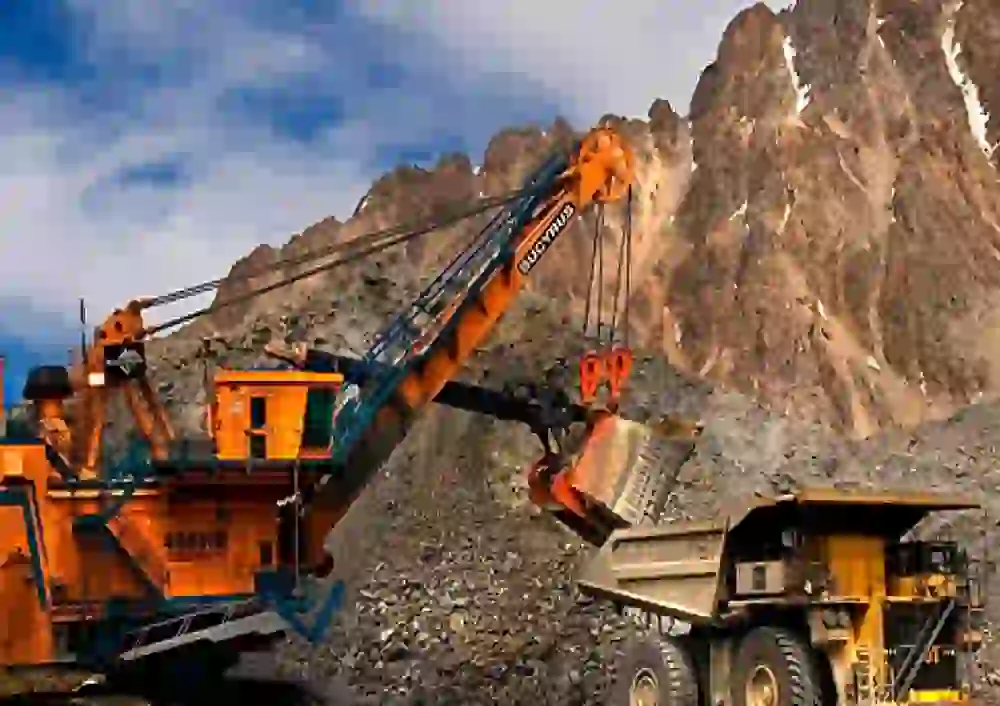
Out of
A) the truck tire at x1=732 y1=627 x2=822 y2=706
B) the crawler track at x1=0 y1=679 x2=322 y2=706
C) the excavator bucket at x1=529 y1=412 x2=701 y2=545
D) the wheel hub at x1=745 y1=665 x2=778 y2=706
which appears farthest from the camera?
the excavator bucket at x1=529 y1=412 x2=701 y2=545

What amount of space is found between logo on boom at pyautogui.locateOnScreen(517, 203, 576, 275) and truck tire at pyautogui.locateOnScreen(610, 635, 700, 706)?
4.83 meters

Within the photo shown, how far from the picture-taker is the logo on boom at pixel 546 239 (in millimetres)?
17359

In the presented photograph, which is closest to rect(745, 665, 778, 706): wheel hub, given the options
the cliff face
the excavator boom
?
the excavator boom

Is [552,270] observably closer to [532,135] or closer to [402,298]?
[532,135]

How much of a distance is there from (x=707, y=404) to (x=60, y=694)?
14.7 m

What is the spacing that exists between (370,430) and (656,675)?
4.60 m

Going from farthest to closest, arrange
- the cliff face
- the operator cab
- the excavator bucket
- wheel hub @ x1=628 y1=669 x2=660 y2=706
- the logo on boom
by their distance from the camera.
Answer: the cliff face < the logo on boom < the excavator bucket < the operator cab < wheel hub @ x1=628 y1=669 x2=660 y2=706

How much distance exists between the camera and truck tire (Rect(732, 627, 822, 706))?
39.8 ft

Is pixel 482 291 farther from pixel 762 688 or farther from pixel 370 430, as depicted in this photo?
pixel 762 688

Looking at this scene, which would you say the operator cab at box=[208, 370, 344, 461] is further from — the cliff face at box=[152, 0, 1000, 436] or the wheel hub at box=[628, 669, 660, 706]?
the cliff face at box=[152, 0, 1000, 436]

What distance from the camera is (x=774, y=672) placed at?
12477 millimetres

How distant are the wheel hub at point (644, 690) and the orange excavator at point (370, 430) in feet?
8.43

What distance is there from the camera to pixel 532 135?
8406cm

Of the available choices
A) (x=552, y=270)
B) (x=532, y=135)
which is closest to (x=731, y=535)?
(x=552, y=270)
